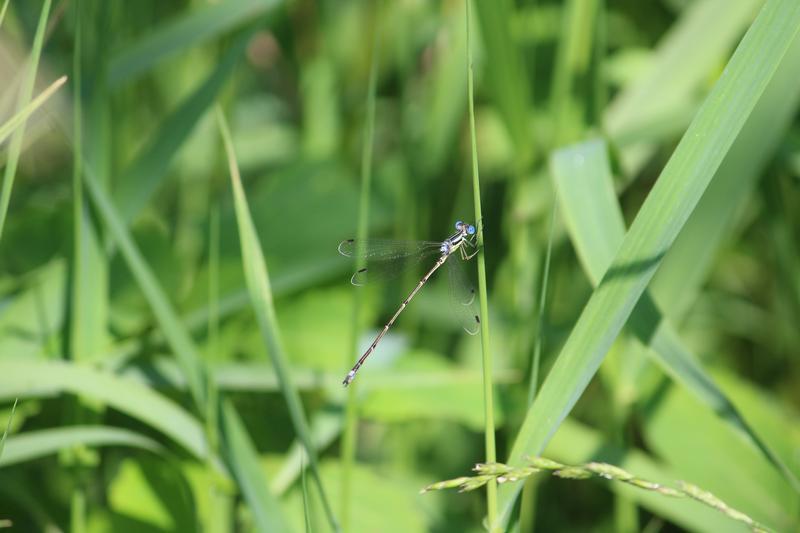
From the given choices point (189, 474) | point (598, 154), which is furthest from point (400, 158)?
point (189, 474)

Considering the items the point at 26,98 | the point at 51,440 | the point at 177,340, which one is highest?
the point at 26,98

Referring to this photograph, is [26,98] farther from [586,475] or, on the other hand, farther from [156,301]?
[586,475]

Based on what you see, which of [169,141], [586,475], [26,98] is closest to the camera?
[586,475]

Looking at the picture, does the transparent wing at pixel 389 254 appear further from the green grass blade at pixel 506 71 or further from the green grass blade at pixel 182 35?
the green grass blade at pixel 182 35

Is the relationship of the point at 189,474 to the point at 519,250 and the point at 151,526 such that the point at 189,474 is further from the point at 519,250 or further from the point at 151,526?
the point at 519,250

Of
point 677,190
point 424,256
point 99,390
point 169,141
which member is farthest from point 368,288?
point 677,190

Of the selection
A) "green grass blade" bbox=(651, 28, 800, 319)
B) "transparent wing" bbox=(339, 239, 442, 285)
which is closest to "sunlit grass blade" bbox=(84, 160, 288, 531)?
"transparent wing" bbox=(339, 239, 442, 285)

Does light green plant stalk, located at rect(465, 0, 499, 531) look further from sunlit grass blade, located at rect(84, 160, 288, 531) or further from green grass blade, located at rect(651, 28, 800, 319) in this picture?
green grass blade, located at rect(651, 28, 800, 319)
